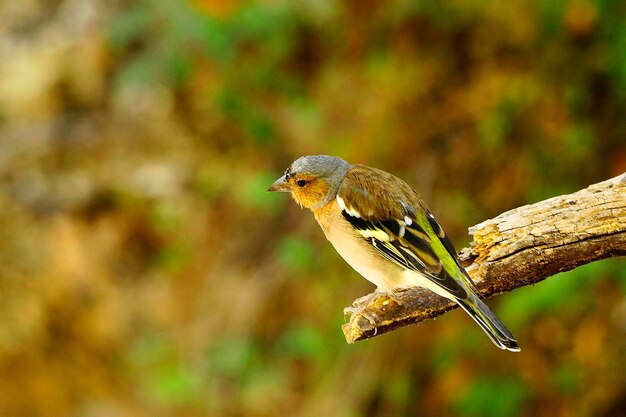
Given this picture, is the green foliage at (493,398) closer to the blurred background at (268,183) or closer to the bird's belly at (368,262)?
the blurred background at (268,183)

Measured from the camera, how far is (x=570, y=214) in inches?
115

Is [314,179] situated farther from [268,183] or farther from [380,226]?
[268,183]

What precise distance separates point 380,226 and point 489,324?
1.84 ft

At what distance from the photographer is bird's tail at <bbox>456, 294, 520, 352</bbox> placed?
2596 mm

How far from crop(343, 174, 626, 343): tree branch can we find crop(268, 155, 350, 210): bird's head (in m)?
0.43

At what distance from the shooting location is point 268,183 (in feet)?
21.6

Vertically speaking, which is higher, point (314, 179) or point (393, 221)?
point (314, 179)

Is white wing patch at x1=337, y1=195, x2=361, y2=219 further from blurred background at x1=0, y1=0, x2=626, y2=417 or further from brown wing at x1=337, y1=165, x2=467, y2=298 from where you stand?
blurred background at x1=0, y1=0, x2=626, y2=417

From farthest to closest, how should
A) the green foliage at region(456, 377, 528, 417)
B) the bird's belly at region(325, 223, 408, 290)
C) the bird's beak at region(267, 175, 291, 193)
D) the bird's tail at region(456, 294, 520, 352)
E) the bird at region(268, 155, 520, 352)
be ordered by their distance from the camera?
the green foliage at region(456, 377, 528, 417) → the bird's beak at region(267, 175, 291, 193) → the bird's belly at region(325, 223, 408, 290) → the bird at region(268, 155, 520, 352) → the bird's tail at region(456, 294, 520, 352)

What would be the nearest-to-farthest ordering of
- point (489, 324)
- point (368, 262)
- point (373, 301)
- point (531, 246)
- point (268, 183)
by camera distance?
1. point (489, 324)
2. point (531, 246)
3. point (373, 301)
4. point (368, 262)
5. point (268, 183)

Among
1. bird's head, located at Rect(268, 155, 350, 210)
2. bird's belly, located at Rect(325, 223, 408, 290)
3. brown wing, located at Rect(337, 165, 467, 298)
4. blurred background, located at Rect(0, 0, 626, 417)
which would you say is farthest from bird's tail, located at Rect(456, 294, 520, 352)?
blurred background, located at Rect(0, 0, 626, 417)

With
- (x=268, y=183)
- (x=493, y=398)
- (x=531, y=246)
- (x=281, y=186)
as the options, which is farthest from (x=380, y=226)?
(x=268, y=183)

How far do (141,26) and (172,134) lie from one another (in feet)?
4.67

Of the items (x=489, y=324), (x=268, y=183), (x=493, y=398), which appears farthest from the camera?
(x=268, y=183)
